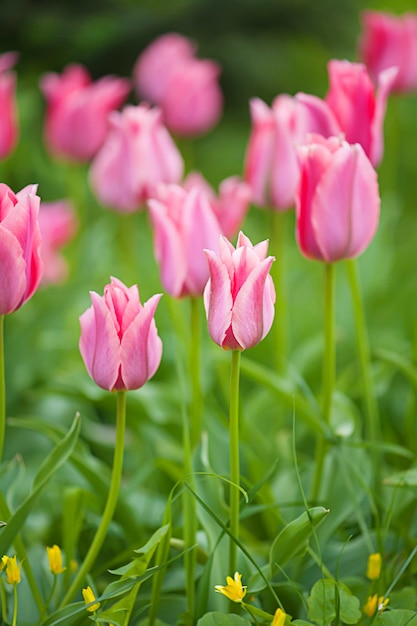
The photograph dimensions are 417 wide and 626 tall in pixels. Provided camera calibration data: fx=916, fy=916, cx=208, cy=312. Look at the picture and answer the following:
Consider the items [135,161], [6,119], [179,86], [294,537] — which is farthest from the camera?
[179,86]

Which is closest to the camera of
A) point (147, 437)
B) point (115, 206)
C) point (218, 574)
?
point (218, 574)

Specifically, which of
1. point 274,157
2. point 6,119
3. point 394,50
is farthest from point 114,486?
point 394,50

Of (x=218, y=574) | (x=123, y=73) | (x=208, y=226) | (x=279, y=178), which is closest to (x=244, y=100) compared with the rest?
(x=123, y=73)

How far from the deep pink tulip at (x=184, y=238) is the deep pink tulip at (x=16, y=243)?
279mm

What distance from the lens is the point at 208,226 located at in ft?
4.10

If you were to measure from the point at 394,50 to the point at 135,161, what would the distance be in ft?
2.37

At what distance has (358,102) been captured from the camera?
3.89 ft

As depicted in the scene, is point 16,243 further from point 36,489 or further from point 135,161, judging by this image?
point 135,161

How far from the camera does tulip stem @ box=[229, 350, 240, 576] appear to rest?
95 centimetres

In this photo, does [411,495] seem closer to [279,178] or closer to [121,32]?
[279,178]

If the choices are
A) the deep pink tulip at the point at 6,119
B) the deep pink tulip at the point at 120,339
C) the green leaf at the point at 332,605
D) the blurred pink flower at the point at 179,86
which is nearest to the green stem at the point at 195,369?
the deep pink tulip at the point at 120,339

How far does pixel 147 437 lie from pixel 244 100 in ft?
7.50

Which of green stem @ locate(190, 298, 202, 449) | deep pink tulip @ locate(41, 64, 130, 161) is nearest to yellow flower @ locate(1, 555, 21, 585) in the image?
green stem @ locate(190, 298, 202, 449)

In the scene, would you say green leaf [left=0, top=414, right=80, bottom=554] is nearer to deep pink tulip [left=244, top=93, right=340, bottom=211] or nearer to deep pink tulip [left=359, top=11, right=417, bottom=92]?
deep pink tulip [left=244, top=93, right=340, bottom=211]
